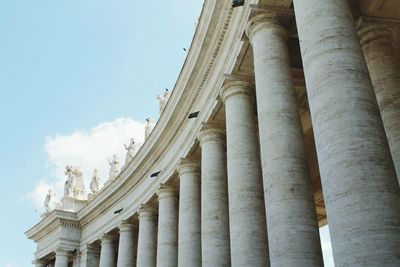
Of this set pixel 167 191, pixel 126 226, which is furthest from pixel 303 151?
pixel 126 226

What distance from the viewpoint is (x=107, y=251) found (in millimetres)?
70062

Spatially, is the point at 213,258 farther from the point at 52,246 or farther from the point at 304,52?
the point at 52,246

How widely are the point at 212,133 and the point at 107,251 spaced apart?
38.0 metres

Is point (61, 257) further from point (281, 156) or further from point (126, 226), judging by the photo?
point (281, 156)

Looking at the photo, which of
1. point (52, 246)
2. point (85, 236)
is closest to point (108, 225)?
point (85, 236)

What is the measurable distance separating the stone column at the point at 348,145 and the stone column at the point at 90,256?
212 ft

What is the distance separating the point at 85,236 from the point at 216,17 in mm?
54770

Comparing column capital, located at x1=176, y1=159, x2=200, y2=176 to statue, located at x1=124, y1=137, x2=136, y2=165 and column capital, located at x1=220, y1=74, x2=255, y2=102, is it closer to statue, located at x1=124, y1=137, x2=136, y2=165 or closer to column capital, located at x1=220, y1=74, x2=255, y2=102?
column capital, located at x1=220, y1=74, x2=255, y2=102

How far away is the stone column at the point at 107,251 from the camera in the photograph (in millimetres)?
68625

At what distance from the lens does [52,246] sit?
267ft

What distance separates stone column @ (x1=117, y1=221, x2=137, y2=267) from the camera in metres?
60.9

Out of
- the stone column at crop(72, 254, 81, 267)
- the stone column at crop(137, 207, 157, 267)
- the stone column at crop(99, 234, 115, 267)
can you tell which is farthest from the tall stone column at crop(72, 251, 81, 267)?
the stone column at crop(137, 207, 157, 267)

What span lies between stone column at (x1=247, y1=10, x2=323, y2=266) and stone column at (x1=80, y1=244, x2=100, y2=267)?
58295mm

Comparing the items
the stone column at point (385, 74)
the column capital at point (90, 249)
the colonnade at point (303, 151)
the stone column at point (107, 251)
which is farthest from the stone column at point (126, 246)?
the stone column at point (385, 74)
